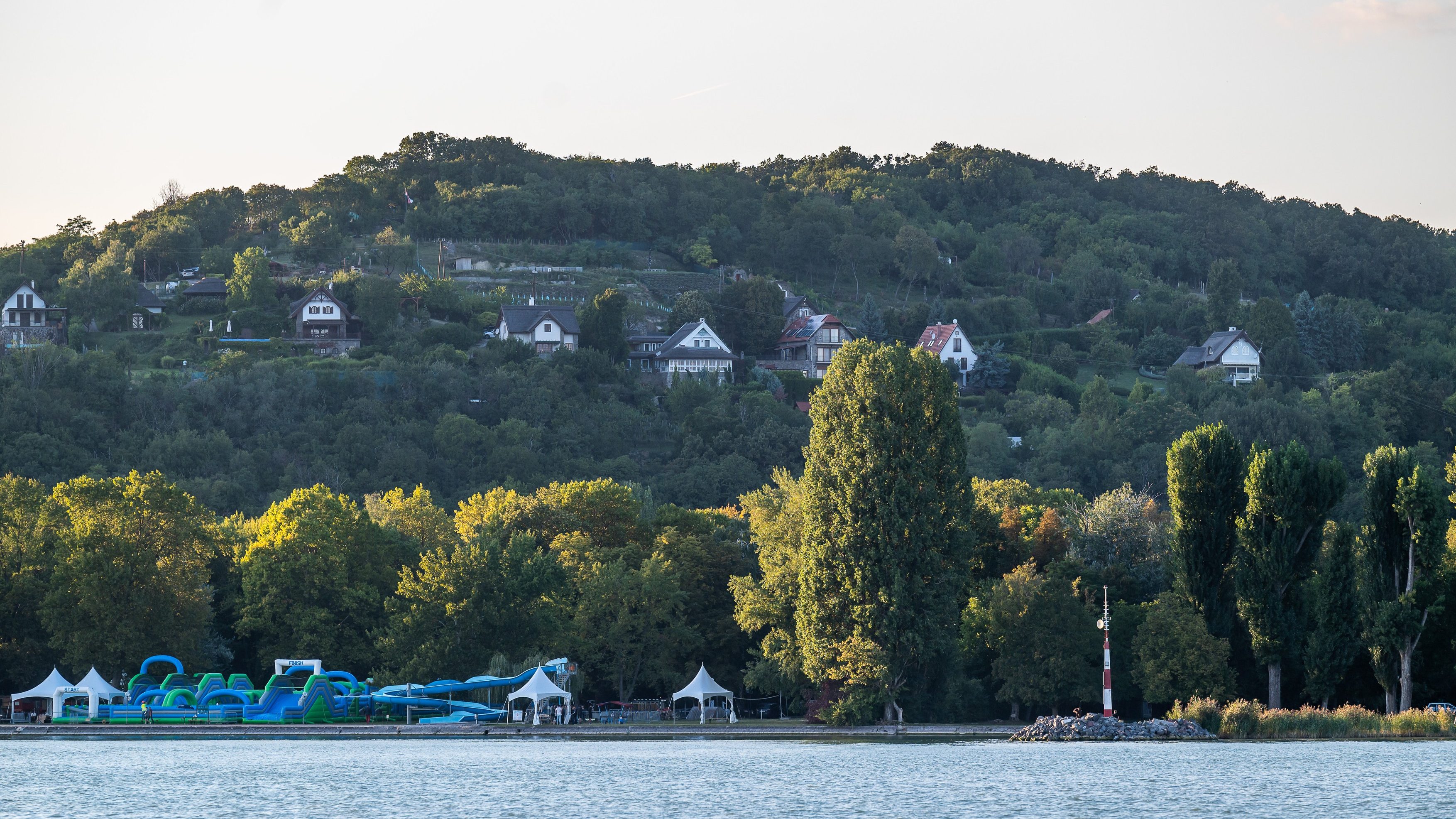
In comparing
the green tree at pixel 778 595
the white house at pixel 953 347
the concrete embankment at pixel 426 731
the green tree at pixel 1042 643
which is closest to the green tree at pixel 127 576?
the concrete embankment at pixel 426 731

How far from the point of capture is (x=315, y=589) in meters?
65.1

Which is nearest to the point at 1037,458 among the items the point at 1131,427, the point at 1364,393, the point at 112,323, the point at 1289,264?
the point at 1131,427

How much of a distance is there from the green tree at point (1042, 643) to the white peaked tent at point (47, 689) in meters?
34.2

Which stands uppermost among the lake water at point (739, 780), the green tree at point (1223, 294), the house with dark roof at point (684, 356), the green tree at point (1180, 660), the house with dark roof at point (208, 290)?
the green tree at point (1223, 294)

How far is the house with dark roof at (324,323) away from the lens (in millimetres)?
131125

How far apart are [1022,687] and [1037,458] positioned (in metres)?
59.8

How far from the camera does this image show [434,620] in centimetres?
6250

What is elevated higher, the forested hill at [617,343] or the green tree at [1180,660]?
the forested hill at [617,343]

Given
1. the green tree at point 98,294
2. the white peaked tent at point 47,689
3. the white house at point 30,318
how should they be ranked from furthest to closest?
the green tree at point 98,294, the white house at point 30,318, the white peaked tent at point 47,689

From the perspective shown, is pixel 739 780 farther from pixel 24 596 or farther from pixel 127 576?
pixel 24 596

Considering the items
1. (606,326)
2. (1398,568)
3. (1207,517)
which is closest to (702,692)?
(1207,517)

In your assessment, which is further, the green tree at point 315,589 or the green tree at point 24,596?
the green tree at point 315,589

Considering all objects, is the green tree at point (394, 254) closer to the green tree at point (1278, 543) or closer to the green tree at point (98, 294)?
the green tree at point (98, 294)

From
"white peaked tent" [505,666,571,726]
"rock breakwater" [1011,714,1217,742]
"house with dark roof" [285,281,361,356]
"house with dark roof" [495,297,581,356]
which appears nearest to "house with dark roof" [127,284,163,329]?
"house with dark roof" [285,281,361,356]
